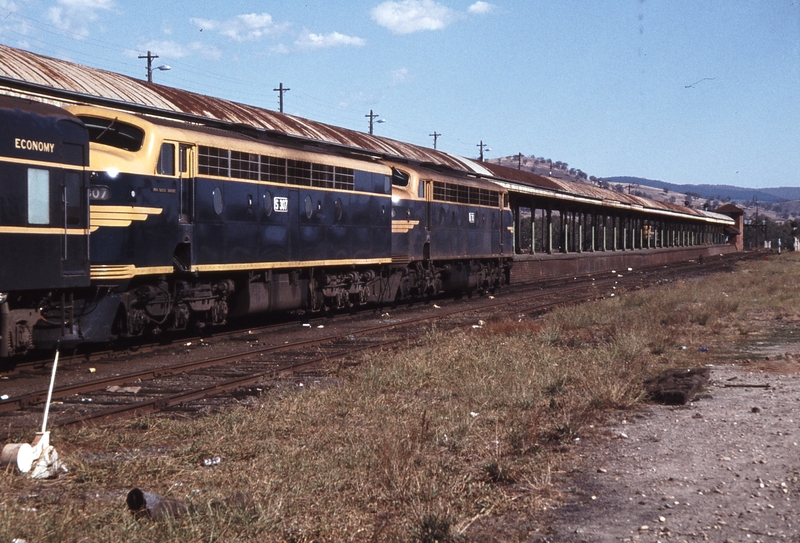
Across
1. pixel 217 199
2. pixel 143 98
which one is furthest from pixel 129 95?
pixel 217 199

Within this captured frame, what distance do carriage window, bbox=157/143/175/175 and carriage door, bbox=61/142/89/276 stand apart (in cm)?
195

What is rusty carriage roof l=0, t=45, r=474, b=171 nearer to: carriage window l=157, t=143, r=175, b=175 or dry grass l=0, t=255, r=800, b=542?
carriage window l=157, t=143, r=175, b=175

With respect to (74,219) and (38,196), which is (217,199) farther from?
(38,196)

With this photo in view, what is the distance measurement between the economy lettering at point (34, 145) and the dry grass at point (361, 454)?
5111mm

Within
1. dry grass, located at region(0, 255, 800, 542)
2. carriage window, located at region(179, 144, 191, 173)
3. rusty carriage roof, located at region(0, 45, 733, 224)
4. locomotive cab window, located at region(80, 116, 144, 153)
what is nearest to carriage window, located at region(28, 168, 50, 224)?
locomotive cab window, located at region(80, 116, 144, 153)

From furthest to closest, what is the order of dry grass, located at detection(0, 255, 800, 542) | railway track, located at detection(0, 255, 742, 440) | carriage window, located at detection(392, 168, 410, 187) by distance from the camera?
carriage window, located at detection(392, 168, 410, 187) < railway track, located at detection(0, 255, 742, 440) < dry grass, located at detection(0, 255, 800, 542)

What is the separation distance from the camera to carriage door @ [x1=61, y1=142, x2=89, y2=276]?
12.9 m

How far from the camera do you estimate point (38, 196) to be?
12.4 meters

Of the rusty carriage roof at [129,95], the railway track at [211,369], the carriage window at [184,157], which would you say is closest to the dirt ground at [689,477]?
the railway track at [211,369]

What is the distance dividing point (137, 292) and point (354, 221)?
7835 millimetres

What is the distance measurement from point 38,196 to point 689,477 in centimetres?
989

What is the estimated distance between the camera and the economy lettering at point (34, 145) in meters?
12.1

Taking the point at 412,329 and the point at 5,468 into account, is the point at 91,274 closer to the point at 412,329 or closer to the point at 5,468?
the point at 5,468

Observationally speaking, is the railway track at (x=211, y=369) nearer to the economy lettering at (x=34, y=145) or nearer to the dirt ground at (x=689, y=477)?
the economy lettering at (x=34, y=145)
